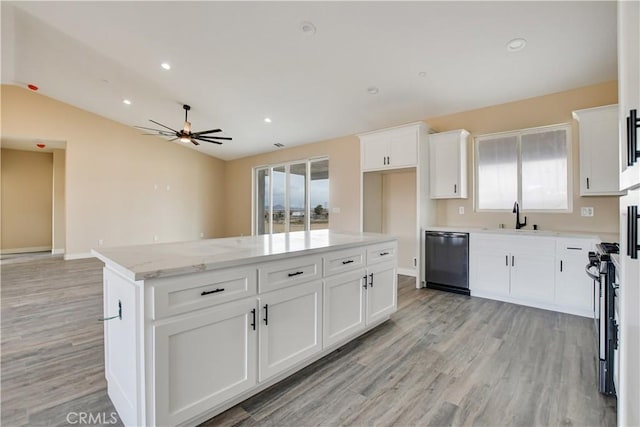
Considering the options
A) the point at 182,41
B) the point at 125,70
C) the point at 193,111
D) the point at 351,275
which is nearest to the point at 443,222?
the point at 351,275

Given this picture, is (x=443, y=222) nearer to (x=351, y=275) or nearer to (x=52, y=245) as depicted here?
(x=351, y=275)

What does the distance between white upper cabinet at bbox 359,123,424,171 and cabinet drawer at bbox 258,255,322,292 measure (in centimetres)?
301

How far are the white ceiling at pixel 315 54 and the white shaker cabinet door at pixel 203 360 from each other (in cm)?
280

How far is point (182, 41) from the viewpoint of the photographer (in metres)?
3.52

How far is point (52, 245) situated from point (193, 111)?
603 centimetres

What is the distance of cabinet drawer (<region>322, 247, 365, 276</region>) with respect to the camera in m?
2.20

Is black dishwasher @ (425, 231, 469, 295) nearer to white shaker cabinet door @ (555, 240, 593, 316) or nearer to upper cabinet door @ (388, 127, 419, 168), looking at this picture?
white shaker cabinet door @ (555, 240, 593, 316)

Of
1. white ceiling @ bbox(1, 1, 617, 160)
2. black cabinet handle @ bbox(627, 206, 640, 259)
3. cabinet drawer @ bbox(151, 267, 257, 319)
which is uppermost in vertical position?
white ceiling @ bbox(1, 1, 617, 160)

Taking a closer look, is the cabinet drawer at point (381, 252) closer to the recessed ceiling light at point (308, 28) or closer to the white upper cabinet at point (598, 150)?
the recessed ceiling light at point (308, 28)

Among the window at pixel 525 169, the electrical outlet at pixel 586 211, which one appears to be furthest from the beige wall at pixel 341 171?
the electrical outlet at pixel 586 211

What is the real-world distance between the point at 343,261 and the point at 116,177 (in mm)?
7243

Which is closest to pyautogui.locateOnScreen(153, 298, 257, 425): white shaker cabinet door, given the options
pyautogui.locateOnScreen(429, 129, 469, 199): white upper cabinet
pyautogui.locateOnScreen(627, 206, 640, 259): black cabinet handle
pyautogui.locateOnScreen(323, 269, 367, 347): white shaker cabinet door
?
pyautogui.locateOnScreen(323, 269, 367, 347): white shaker cabinet door

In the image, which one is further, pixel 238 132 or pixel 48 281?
pixel 238 132

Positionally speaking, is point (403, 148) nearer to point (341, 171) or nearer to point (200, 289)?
point (341, 171)
